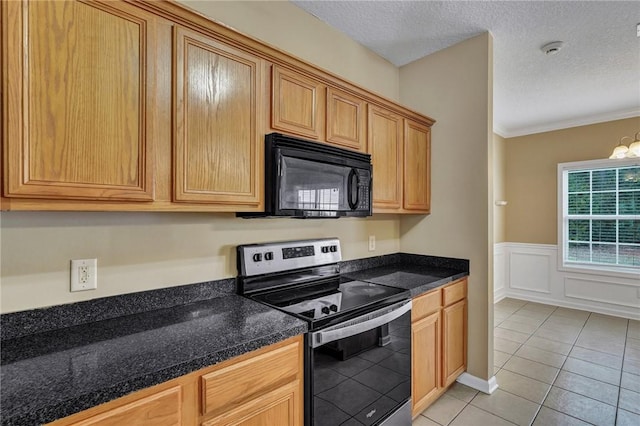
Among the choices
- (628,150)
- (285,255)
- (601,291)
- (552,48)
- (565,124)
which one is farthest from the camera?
(565,124)

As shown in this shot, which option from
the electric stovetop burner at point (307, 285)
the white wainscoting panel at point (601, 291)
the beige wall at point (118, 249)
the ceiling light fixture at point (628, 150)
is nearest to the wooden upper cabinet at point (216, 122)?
the beige wall at point (118, 249)

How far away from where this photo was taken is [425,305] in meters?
2.04

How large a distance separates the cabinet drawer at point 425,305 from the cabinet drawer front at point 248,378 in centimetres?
94

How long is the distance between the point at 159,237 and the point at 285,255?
27.9 inches

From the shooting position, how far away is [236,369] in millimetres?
1105

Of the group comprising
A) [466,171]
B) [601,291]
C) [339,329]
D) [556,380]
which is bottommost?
[556,380]

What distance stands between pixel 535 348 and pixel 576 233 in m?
2.38

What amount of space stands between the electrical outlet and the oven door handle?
0.94m

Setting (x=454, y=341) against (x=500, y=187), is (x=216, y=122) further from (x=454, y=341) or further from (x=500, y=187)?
(x=500, y=187)

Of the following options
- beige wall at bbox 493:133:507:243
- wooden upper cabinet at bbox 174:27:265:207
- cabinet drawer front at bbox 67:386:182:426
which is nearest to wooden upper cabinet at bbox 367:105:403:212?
wooden upper cabinet at bbox 174:27:265:207

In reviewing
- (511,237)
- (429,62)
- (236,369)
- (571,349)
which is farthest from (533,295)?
Result: (236,369)

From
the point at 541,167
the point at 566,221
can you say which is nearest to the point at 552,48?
the point at 541,167

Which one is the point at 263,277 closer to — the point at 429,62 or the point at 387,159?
the point at 387,159

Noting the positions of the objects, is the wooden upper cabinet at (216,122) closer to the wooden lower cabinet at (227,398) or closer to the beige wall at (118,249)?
the beige wall at (118,249)
